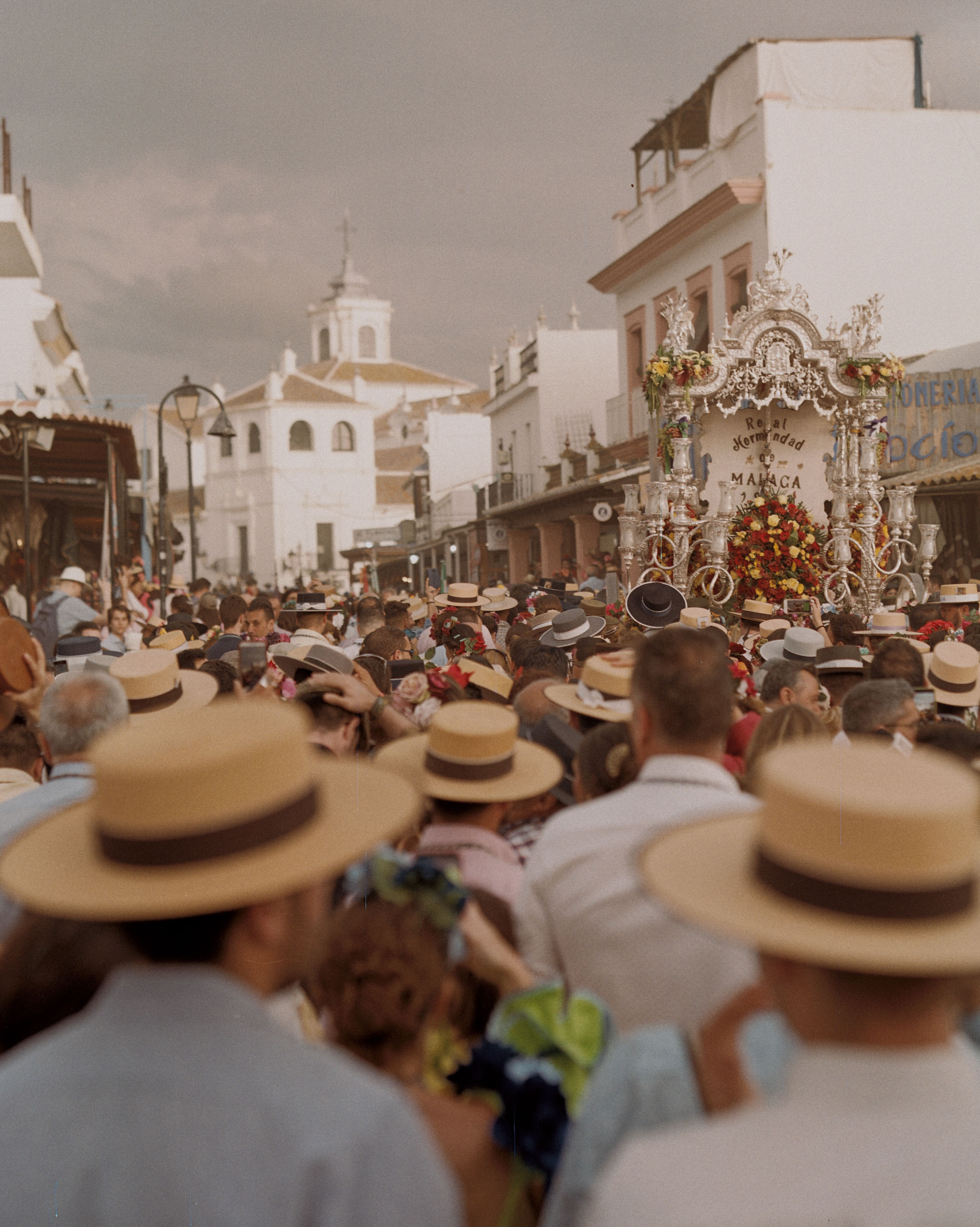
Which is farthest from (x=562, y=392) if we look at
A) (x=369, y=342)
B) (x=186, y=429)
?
(x=369, y=342)

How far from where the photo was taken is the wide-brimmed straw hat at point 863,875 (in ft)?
4.84

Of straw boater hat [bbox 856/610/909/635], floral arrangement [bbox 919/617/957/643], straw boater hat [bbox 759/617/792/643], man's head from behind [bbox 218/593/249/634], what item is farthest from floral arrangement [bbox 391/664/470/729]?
man's head from behind [bbox 218/593/249/634]

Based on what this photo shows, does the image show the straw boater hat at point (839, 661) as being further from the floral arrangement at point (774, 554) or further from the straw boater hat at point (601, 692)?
the floral arrangement at point (774, 554)

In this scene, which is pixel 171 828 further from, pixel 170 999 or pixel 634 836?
pixel 634 836

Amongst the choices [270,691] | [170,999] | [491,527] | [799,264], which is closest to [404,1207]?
[170,999]

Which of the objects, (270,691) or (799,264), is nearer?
(270,691)

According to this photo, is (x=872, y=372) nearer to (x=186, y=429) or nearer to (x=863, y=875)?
(x=186, y=429)

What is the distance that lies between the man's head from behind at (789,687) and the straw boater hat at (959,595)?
509 centimetres

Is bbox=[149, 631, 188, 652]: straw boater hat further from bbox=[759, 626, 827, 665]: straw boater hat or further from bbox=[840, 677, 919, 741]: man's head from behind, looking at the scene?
Answer: bbox=[840, 677, 919, 741]: man's head from behind

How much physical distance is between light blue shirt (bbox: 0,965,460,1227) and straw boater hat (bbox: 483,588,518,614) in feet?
34.7

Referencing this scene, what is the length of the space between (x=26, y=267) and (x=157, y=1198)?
26543 millimetres

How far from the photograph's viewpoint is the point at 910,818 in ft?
4.94

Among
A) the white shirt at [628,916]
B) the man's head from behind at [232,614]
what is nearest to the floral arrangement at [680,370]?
the man's head from behind at [232,614]

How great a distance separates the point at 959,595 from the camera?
1041 cm
